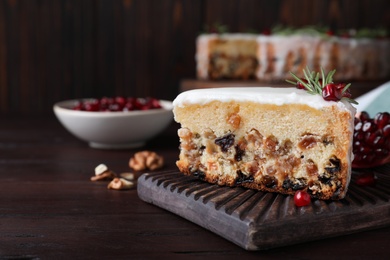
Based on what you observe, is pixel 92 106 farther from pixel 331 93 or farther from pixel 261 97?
pixel 331 93

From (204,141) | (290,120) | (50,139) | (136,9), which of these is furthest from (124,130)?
(136,9)

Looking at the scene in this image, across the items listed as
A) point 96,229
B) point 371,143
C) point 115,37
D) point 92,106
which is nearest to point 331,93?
point 371,143

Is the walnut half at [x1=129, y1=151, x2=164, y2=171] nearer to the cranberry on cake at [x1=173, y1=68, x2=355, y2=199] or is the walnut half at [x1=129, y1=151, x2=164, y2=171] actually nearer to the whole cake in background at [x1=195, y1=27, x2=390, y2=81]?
the cranberry on cake at [x1=173, y1=68, x2=355, y2=199]

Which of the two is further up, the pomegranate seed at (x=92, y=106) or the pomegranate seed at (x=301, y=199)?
the pomegranate seed at (x=301, y=199)

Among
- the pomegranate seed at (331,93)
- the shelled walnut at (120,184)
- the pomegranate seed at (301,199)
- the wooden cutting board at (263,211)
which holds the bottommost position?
the shelled walnut at (120,184)

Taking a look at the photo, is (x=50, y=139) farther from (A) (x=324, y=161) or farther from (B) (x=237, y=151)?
(A) (x=324, y=161)

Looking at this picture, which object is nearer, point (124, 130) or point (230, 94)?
point (230, 94)

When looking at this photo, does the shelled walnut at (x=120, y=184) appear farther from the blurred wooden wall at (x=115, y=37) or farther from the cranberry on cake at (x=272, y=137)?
the blurred wooden wall at (x=115, y=37)

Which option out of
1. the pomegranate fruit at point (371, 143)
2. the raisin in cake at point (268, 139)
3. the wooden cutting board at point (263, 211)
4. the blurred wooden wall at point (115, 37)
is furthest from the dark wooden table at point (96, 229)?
the blurred wooden wall at point (115, 37)
